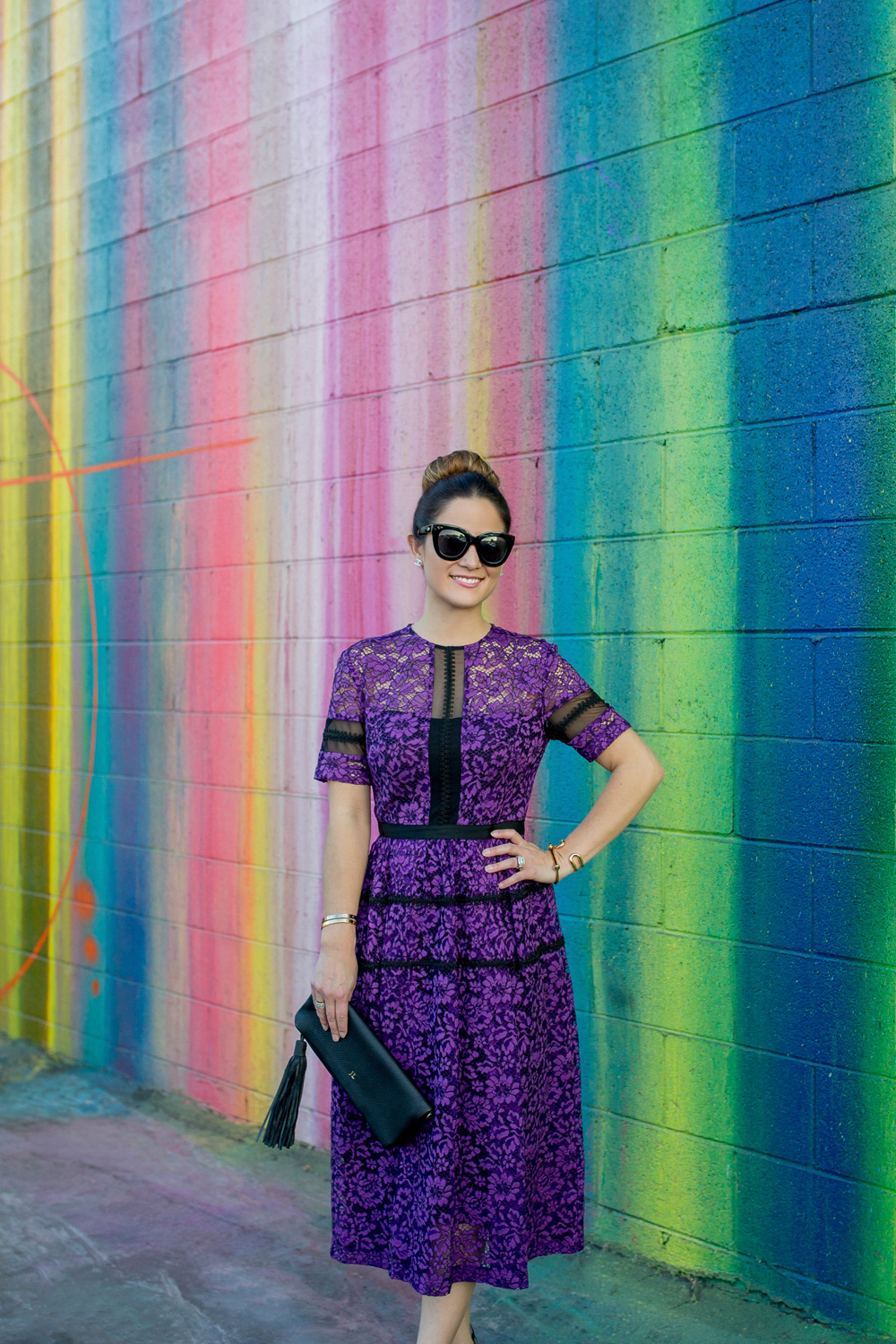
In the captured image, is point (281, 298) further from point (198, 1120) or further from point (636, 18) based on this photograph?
point (198, 1120)

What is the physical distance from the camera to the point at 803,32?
2859mm

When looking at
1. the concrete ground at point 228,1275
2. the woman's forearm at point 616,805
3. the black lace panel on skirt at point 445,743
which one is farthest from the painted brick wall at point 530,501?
the black lace panel on skirt at point 445,743

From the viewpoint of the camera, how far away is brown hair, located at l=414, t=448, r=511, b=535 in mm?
2549

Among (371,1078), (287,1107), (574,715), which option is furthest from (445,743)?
(287,1107)

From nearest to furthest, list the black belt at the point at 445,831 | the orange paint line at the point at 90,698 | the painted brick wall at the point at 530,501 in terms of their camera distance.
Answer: the black belt at the point at 445,831 < the painted brick wall at the point at 530,501 < the orange paint line at the point at 90,698

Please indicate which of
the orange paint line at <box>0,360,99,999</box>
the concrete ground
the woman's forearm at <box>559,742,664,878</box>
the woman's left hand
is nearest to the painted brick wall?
the orange paint line at <box>0,360,99,999</box>

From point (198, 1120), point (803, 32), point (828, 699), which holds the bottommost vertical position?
point (198, 1120)

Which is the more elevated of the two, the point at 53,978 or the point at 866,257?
the point at 866,257

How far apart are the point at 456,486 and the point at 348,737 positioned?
0.54 meters

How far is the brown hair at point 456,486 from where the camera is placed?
2549 millimetres

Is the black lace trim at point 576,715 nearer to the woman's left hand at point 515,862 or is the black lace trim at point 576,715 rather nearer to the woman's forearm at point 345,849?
the woman's left hand at point 515,862

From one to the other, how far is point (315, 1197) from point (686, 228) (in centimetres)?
281

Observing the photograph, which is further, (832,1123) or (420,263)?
(420,263)

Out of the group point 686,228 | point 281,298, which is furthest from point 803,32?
point 281,298
